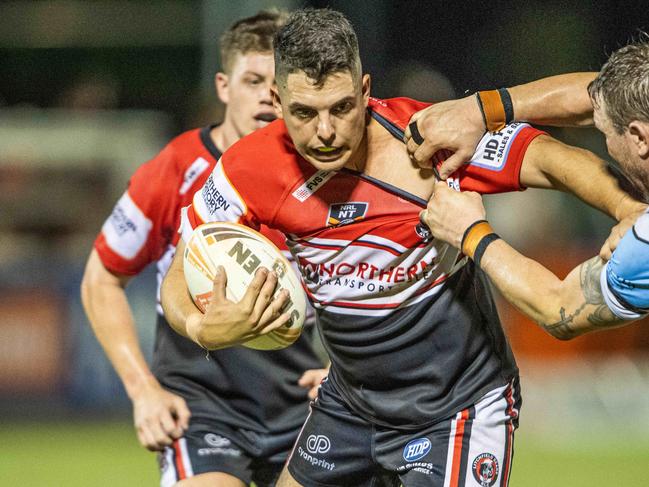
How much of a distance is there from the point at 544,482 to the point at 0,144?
6.04 metres

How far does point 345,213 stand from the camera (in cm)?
404

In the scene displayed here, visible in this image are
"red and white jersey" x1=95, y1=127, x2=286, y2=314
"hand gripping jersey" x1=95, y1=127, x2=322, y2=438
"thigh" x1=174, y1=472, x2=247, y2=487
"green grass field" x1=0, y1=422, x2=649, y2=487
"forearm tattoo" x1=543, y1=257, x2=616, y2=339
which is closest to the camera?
"forearm tattoo" x1=543, y1=257, x2=616, y2=339

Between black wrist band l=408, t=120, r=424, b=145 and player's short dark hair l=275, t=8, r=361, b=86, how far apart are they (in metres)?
0.25

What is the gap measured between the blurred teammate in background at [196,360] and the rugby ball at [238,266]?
868mm

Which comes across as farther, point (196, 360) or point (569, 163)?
point (196, 360)

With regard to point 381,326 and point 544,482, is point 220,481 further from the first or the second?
point 544,482

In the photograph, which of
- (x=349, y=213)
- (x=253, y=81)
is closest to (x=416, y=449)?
(x=349, y=213)

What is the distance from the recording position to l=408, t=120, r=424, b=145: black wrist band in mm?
3895

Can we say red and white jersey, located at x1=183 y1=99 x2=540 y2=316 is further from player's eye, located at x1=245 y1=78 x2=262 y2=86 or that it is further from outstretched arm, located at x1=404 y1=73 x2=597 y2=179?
player's eye, located at x1=245 y1=78 x2=262 y2=86

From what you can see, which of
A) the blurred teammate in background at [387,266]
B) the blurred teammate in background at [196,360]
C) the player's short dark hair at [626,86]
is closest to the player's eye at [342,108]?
the blurred teammate in background at [387,266]

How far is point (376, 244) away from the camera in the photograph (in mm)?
4027

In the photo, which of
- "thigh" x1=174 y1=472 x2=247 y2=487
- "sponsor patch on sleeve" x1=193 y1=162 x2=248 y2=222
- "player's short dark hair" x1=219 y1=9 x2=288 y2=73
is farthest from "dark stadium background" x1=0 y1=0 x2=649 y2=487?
"sponsor patch on sleeve" x1=193 y1=162 x2=248 y2=222

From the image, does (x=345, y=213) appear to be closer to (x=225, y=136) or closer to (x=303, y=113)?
(x=303, y=113)

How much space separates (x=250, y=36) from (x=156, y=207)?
3.01ft
